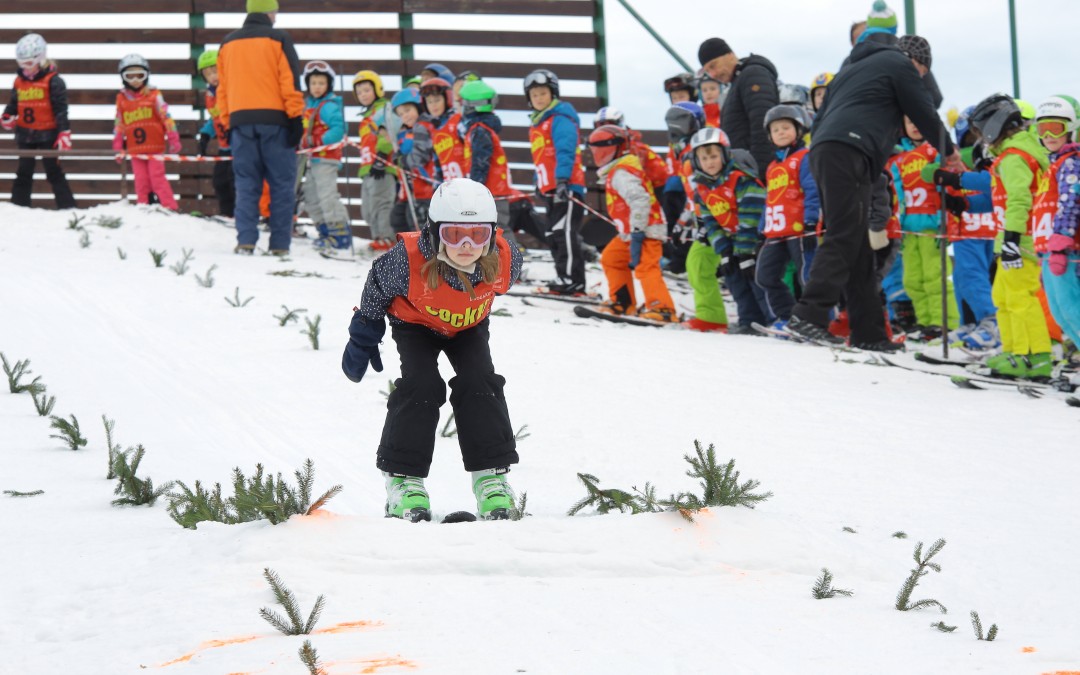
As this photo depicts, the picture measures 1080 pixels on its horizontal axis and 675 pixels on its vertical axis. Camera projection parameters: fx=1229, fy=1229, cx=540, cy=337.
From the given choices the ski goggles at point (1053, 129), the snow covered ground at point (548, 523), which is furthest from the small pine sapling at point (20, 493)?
the ski goggles at point (1053, 129)

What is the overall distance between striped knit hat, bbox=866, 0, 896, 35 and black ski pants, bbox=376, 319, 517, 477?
5.34 m

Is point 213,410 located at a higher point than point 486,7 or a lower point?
lower

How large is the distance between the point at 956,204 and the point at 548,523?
634 cm

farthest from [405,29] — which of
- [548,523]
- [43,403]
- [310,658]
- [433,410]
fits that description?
[310,658]

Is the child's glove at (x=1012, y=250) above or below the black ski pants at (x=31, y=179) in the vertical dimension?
below

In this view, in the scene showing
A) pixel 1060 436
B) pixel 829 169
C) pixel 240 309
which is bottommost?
pixel 1060 436

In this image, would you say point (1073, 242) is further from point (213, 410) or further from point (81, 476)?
point (81, 476)

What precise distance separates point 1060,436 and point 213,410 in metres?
4.02

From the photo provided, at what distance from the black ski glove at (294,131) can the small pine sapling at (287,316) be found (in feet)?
11.5

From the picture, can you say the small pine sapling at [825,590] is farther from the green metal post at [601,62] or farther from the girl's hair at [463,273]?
the green metal post at [601,62]

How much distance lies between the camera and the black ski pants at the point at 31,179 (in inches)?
560

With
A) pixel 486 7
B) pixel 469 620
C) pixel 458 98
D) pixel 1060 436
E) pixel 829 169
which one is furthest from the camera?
pixel 486 7

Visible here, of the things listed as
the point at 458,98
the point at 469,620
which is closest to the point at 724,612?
the point at 469,620

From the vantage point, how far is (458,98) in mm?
13469
